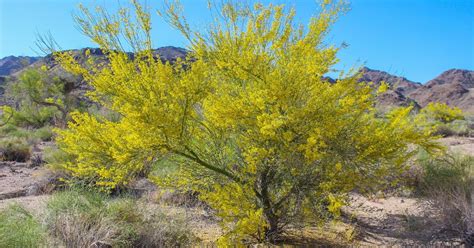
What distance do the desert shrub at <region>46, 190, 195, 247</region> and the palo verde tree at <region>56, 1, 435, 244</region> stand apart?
1.63 feet

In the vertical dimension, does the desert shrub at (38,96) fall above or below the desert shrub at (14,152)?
above

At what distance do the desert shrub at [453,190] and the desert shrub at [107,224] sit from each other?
11.2ft

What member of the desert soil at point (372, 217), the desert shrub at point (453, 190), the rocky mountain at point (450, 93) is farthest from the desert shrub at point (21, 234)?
the rocky mountain at point (450, 93)

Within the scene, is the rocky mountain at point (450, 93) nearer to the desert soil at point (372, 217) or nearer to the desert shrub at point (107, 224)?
the desert soil at point (372, 217)

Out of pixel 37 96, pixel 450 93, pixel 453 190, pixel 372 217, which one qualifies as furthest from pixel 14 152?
pixel 450 93

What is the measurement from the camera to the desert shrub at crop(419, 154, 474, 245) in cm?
520

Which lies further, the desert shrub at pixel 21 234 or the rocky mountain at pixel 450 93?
the rocky mountain at pixel 450 93

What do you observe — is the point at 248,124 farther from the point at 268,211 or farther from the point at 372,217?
the point at 372,217

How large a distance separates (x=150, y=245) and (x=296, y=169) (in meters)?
1.93

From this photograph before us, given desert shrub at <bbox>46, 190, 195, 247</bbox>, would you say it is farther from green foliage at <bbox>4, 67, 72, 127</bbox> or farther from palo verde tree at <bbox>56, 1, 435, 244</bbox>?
green foliage at <bbox>4, 67, 72, 127</bbox>

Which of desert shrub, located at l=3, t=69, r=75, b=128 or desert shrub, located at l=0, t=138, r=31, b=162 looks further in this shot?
desert shrub, located at l=3, t=69, r=75, b=128

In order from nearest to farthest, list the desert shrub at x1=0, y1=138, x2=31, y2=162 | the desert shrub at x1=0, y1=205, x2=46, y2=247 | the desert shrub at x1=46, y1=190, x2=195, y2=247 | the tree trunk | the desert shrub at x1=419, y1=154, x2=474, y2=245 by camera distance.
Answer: the desert shrub at x1=0, y1=205, x2=46, y2=247, the desert shrub at x1=46, y1=190, x2=195, y2=247, the tree trunk, the desert shrub at x1=419, y1=154, x2=474, y2=245, the desert shrub at x1=0, y1=138, x2=31, y2=162

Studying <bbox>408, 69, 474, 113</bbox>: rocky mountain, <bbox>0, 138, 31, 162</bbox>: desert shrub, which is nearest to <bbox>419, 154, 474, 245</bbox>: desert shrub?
<bbox>0, 138, 31, 162</bbox>: desert shrub

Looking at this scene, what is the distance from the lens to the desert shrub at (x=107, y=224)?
14.7ft
